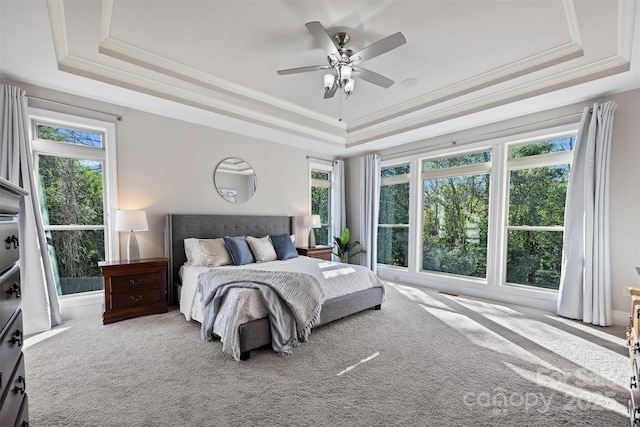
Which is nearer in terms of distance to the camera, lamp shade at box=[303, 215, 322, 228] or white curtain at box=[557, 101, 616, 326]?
white curtain at box=[557, 101, 616, 326]

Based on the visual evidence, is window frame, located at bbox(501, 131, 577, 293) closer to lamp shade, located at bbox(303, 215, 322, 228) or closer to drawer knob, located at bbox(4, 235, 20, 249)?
lamp shade, located at bbox(303, 215, 322, 228)

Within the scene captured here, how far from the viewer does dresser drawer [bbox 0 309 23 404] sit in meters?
0.99

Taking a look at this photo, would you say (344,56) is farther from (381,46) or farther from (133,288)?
(133,288)

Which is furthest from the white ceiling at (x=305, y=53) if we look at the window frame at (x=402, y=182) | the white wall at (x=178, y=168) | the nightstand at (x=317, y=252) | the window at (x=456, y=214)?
the nightstand at (x=317, y=252)

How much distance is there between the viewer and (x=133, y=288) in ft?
11.2

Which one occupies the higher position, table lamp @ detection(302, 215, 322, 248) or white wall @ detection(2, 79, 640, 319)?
white wall @ detection(2, 79, 640, 319)

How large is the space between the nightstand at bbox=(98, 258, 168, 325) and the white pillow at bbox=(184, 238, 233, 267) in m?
0.35

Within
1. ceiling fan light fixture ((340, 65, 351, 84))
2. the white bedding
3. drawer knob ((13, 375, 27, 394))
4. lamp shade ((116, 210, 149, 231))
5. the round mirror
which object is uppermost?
ceiling fan light fixture ((340, 65, 351, 84))

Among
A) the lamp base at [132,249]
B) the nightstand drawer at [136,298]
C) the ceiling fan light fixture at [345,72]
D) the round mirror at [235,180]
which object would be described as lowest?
the nightstand drawer at [136,298]

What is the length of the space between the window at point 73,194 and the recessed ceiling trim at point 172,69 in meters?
1.08

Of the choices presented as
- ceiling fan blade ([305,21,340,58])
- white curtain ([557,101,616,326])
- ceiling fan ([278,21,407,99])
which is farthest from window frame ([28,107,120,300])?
white curtain ([557,101,616,326])

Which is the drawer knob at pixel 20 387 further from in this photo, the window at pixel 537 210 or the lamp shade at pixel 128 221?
the window at pixel 537 210

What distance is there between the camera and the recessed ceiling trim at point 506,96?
292 centimetres

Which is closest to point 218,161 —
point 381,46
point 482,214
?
point 381,46
